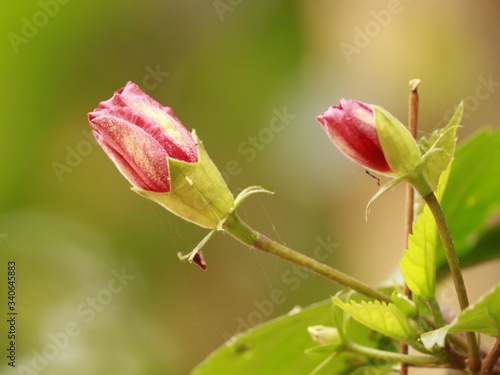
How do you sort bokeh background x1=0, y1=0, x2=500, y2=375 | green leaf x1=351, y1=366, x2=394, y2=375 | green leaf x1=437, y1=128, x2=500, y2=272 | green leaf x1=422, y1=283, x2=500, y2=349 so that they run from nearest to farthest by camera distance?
green leaf x1=422, y1=283, x2=500, y2=349
green leaf x1=351, y1=366, x2=394, y2=375
green leaf x1=437, y1=128, x2=500, y2=272
bokeh background x1=0, y1=0, x2=500, y2=375

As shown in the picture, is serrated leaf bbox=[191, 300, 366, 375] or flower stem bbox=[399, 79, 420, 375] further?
serrated leaf bbox=[191, 300, 366, 375]

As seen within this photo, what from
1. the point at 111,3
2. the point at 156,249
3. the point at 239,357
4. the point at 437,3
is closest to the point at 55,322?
the point at 156,249

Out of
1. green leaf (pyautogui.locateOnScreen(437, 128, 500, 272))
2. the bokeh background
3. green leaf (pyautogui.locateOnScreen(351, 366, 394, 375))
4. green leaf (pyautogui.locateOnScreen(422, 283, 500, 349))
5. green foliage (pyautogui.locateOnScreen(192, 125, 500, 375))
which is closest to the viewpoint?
green leaf (pyautogui.locateOnScreen(422, 283, 500, 349))

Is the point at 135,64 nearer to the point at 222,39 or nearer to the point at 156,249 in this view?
the point at 222,39

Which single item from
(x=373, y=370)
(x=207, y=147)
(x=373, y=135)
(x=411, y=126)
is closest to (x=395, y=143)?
(x=373, y=135)

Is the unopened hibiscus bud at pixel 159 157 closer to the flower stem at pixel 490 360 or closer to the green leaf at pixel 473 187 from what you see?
the flower stem at pixel 490 360

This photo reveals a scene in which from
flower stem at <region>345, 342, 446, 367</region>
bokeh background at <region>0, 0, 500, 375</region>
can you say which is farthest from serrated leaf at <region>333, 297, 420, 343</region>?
bokeh background at <region>0, 0, 500, 375</region>

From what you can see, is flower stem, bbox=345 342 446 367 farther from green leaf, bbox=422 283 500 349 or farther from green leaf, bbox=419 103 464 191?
green leaf, bbox=419 103 464 191

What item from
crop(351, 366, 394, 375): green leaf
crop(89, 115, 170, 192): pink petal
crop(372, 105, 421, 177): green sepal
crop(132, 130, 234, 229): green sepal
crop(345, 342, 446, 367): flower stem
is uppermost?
crop(89, 115, 170, 192): pink petal
